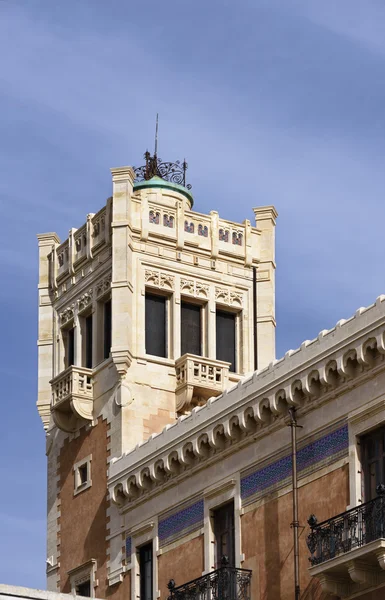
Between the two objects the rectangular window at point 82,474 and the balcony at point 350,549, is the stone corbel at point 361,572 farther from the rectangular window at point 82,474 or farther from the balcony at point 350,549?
the rectangular window at point 82,474

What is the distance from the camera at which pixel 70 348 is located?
50375 mm

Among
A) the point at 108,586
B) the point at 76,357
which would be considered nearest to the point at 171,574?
the point at 108,586

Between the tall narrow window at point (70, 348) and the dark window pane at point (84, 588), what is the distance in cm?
700

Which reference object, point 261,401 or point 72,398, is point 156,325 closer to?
point 72,398

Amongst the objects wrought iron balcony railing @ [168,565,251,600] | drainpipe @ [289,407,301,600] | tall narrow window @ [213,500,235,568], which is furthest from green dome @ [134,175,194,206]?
wrought iron balcony railing @ [168,565,251,600]

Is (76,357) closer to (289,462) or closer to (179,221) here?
(179,221)

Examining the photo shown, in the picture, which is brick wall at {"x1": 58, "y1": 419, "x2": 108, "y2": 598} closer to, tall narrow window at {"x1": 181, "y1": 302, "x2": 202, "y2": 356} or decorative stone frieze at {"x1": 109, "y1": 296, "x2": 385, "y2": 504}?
decorative stone frieze at {"x1": 109, "y1": 296, "x2": 385, "y2": 504}

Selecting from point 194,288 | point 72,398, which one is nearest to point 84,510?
point 72,398

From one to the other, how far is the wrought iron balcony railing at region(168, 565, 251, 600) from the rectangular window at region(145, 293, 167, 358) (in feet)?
32.1

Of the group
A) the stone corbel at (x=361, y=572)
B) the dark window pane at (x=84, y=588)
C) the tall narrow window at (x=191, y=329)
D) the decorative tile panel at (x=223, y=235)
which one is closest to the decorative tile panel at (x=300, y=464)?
the stone corbel at (x=361, y=572)

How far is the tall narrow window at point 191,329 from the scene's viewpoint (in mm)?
48562

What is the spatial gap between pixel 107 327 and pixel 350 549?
606 inches

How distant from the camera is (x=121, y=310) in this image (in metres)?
47.2

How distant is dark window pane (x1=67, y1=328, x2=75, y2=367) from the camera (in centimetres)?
5006
